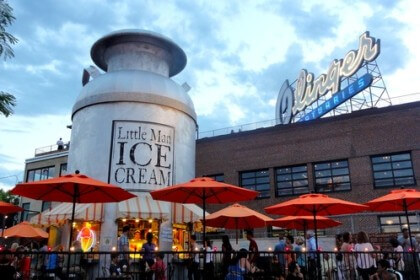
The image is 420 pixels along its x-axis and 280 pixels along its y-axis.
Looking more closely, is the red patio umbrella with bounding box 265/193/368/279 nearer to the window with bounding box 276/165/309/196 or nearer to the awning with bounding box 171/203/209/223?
the awning with bounding box 171/203/209/223

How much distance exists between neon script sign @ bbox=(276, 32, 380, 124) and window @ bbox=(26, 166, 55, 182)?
25996 millimetres

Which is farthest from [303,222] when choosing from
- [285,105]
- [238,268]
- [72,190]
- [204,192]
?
[285,105]

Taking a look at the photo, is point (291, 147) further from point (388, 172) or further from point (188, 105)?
point (188, 105)

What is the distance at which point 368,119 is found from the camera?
92.4ft

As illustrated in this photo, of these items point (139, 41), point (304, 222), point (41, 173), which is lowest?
point (304, 222)

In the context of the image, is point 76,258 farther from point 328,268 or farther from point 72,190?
point 328,268

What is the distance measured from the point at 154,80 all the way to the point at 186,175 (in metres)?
4.33

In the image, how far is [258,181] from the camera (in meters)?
32.0

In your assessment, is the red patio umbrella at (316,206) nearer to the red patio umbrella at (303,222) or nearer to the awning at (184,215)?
the red patio umbrella at (303,222)

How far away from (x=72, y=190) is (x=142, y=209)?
15.0 ft

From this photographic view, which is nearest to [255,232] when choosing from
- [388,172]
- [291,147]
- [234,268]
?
[291,147]

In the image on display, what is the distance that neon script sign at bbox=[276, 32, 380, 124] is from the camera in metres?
30.7

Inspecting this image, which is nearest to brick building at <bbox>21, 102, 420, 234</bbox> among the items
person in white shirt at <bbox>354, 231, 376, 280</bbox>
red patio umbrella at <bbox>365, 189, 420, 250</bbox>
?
red patio umbrella at <bbox>365, 189, 420, 250</bbox>

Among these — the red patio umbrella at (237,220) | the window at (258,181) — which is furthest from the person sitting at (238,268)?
the window at (258,181)
